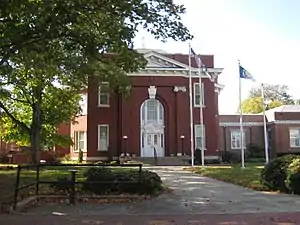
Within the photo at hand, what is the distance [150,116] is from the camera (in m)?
39.8

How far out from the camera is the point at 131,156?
3788cm

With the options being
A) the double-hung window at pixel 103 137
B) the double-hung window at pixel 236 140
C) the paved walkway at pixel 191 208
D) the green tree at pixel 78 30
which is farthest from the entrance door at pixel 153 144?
→ the paved walkway at pixel 191 208

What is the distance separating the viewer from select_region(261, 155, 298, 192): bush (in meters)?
15.2

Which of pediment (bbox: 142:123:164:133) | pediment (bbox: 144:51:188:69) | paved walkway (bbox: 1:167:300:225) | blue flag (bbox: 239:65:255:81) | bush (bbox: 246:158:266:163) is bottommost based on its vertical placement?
paved walkway (bbox: 1:167:300:225)

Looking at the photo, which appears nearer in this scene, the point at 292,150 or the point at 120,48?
the point at 120,48

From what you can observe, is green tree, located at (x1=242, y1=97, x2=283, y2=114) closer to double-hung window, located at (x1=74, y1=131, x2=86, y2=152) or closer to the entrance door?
the entrance door

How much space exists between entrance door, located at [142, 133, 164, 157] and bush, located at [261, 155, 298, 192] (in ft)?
75.9

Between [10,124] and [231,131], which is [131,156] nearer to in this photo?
[10,124]

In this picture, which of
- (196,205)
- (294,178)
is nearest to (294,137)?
(294,178)

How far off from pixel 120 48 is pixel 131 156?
23.7 m

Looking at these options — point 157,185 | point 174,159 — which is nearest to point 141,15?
point 157,185

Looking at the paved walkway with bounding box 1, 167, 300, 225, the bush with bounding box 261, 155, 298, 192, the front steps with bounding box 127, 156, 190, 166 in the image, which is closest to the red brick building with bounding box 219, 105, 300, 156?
the front steps with bounding box 127, 156, 190, 166

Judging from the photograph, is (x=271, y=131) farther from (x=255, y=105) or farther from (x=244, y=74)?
(x=255, y=105)

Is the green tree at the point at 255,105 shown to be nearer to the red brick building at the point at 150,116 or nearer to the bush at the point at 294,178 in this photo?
the red brick building at the point at 150,116
